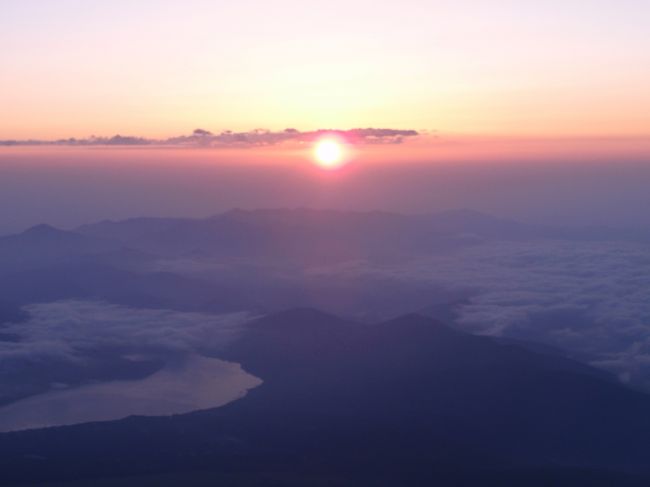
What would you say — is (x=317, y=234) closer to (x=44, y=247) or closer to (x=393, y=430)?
(x=44, y=247)

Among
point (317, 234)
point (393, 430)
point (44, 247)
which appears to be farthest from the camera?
point (317, 234)

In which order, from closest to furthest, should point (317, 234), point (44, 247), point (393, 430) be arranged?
point (393, 430), point (44, 247), point (317, 234)

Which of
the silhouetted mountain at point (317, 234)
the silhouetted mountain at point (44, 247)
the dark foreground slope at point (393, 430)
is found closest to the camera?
the dark foreground slope at point (393, 430)

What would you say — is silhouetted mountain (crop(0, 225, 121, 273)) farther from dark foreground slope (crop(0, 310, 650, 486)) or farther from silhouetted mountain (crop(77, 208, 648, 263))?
dark foreground slope (crop(0, 310, 650, 486))

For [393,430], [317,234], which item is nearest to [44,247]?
[317,234]

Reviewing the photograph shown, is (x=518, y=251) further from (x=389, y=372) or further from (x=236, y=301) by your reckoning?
(x=389, y=372)

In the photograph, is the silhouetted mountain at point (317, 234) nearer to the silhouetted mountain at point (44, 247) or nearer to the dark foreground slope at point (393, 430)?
the silhouetted mountain at point (44, 247)

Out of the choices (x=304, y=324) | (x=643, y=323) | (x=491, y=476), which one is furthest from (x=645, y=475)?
(x=304, y=324)

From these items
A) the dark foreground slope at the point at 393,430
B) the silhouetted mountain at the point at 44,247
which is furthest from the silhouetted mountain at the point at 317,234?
the dark foreground slope at the point at 393,430
